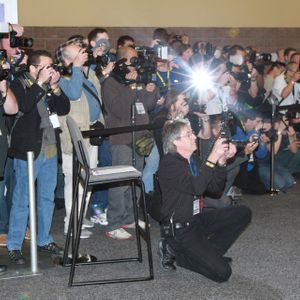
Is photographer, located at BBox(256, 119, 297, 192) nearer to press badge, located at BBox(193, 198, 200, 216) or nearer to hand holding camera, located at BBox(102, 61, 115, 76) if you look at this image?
hand holding camera, located at BBox(102, 61, 115, 76)

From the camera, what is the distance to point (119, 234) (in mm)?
5504

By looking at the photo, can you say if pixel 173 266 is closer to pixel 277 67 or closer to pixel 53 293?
pixel 53 293

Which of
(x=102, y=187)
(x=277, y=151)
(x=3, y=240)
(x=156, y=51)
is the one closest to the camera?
(x=3, y=240)

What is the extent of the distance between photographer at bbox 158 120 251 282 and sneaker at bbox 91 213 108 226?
1.27 m

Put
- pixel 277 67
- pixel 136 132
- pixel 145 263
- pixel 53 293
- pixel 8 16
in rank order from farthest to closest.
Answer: pixel 277 67 → pixel 136 132 → pixel 8 16 → pixel 145 263 → pixel 53 293

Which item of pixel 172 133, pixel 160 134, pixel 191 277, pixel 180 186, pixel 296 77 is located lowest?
pixel 191 277

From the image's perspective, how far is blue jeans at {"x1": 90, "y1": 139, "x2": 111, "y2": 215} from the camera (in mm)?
6102

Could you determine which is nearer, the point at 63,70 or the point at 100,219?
the point at 63,70

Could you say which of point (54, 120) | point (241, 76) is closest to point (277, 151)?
point (241, 76)

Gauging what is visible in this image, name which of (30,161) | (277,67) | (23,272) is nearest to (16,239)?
(23,272)

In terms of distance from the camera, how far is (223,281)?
4430 millimetres

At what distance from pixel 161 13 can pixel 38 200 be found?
20.0ft

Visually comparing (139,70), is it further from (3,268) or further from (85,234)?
(3,268)

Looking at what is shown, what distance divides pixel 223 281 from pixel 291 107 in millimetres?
3456
